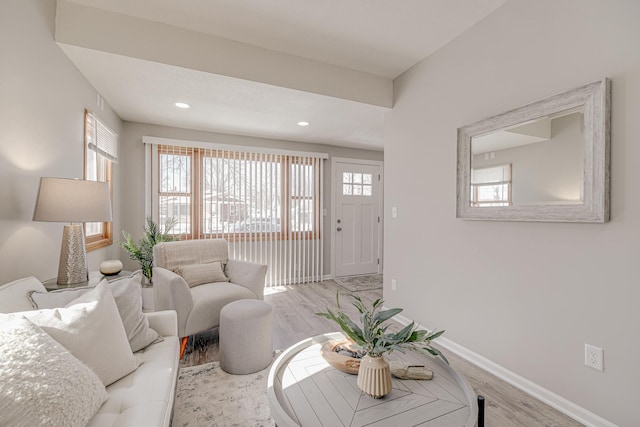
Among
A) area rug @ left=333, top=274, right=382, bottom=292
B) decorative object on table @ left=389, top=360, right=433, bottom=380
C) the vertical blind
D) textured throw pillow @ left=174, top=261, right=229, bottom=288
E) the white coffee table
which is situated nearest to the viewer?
the white coffee table

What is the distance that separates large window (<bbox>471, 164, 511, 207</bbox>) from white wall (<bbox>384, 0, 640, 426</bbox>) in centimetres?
18

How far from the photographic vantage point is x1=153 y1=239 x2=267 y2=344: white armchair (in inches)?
87.1

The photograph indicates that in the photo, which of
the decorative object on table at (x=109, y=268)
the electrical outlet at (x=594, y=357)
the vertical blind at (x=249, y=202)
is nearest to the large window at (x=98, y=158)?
the vertical blind at (x=249, y=202)

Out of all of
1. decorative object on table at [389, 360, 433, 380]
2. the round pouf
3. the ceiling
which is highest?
the ceiling

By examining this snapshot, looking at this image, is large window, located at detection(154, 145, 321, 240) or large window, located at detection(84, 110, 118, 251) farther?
large window, located at detection(154, 145, 321, 240)

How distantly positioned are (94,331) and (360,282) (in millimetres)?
3842

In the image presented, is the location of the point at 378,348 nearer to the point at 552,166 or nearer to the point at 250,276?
the point at 552,166

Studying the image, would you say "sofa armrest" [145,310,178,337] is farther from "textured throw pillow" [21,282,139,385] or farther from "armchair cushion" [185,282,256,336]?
"armchair cushion" [185,282,256,336]

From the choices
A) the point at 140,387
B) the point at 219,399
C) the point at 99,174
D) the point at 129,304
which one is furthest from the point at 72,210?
the point at 99,174

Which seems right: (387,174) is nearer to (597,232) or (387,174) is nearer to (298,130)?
(298,130)

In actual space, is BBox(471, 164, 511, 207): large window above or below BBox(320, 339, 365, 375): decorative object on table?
above

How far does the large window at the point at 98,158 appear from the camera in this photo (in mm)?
2506

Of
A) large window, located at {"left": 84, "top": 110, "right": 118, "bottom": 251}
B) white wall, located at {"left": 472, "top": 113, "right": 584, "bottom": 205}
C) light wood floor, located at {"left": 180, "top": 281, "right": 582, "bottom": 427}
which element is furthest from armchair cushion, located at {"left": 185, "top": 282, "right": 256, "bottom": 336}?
white wall, located at {"left": 472, "top": 113, "right": 584, "bottom": 205}

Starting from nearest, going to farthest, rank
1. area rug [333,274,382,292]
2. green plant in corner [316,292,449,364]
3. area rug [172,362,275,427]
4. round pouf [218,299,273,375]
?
green plant in corner [316,292,449,364], area rug [172,362,275,427], round pouf [218,299,273,375], area rug [333,274,382,292]
